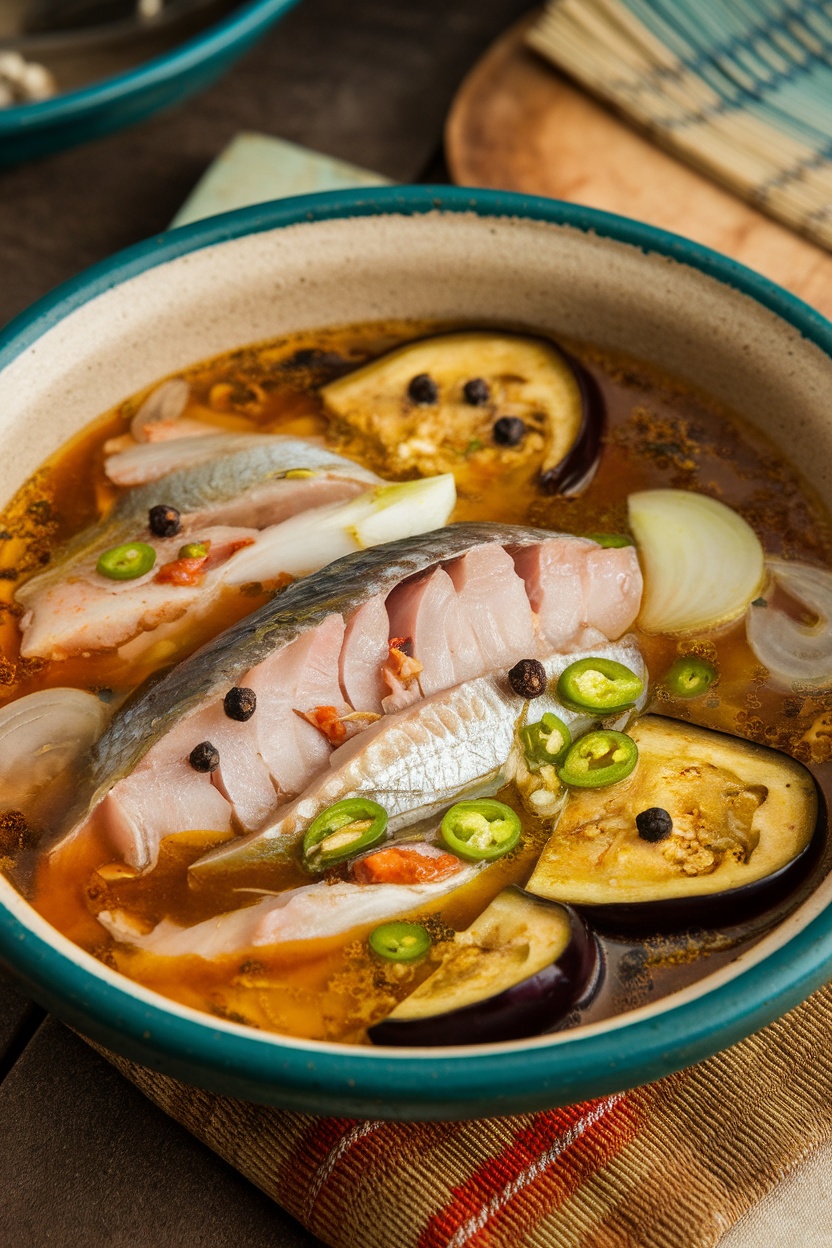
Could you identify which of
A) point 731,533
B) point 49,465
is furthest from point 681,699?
point 49,465

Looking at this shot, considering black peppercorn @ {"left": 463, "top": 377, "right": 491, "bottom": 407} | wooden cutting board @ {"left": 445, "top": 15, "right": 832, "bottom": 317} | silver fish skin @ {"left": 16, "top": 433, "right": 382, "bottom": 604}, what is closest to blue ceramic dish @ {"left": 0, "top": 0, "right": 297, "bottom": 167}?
wooden cutting board @ {"left": 445, "top": 15, "right": 832, "bottom": 317}

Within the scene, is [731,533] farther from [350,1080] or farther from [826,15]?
[826,15]

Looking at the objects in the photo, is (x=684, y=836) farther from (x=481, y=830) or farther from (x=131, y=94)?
(x=131, y=94)

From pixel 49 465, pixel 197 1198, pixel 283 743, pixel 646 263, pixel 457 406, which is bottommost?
pixel 197 1198

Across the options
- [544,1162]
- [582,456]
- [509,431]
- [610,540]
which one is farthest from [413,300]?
[544,1162]

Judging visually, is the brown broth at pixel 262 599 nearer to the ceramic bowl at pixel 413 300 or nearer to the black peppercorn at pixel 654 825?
the ceramic bowl at pixel 413 300

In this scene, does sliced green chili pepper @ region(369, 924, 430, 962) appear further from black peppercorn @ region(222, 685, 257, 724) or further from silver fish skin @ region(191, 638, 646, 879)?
black peppercorn @ region(222, 685, 257, 724)
